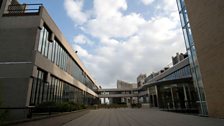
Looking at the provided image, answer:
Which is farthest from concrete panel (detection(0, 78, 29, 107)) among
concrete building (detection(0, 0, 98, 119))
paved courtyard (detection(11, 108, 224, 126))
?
paved courtyard (detection(11, 108, 224, 126))

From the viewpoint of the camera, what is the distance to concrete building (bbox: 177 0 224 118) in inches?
396

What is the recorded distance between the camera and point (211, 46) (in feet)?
35.6

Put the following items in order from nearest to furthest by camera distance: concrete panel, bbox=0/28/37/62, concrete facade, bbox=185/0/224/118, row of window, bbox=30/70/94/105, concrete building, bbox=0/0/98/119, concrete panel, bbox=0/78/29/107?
concrete facade, bbox=185/0/224/118, concrete panel, bbox=0/78/29/107, concrete building, bbox=0/0/98/119, concrete panel, bbox=0/28/37/62, row of window, bbox=30/70/94/105

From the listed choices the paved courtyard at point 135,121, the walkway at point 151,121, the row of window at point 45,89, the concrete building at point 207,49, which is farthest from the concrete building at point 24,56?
the concrete building at point 207,49

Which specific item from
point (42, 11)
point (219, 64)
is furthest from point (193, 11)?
point (42, 11)

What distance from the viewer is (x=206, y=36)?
446 inches

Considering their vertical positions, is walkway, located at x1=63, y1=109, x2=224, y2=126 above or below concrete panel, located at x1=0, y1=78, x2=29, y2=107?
below

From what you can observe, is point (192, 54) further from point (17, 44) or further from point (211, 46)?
point (17, 44)

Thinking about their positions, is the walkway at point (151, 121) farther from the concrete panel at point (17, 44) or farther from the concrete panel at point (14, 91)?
the concrete panel at point (17, 44)

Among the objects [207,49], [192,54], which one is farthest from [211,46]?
[192,54]

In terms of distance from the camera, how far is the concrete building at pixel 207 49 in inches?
396

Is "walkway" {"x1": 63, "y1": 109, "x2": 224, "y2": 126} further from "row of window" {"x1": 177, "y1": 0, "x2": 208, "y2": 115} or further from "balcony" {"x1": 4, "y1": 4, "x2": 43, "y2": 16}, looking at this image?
"balcony" {"x1": 4, "y1": 4, "x2": 43, "y2": 16}

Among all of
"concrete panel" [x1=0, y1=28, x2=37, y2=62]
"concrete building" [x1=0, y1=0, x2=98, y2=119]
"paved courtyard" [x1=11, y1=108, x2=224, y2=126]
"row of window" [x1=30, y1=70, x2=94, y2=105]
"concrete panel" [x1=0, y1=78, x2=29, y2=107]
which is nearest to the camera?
"paved courtyard" [x1=11, y1=108, x2=224, y2=126]

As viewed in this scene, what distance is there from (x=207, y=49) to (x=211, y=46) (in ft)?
1.55
